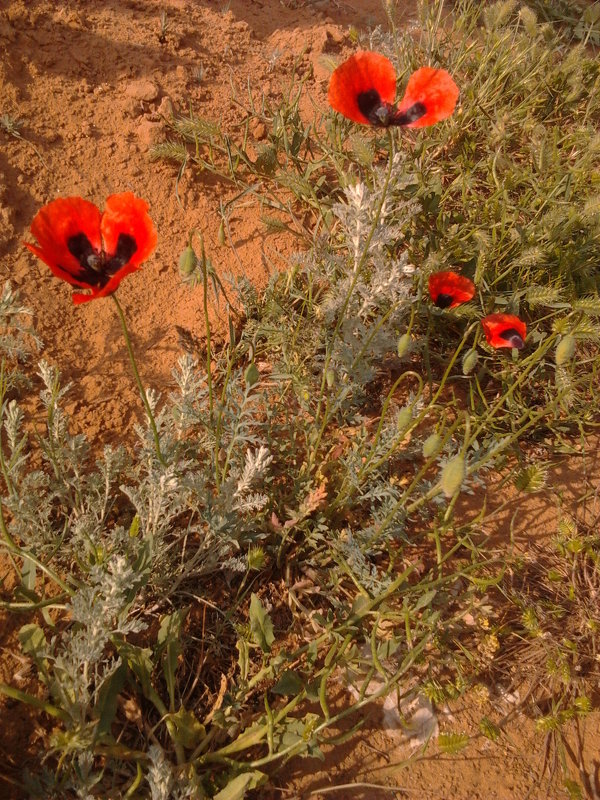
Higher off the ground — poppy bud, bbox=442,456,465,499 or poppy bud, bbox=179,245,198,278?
poppy bud, bbox=179,245,198,278

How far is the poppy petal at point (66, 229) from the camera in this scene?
1.45 m

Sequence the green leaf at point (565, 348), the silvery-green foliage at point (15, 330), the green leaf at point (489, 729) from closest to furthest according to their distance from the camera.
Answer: the green leaf at point (565, 348), the green leaf at point (489, 729), the silvery-green foliage at point (15, 330)

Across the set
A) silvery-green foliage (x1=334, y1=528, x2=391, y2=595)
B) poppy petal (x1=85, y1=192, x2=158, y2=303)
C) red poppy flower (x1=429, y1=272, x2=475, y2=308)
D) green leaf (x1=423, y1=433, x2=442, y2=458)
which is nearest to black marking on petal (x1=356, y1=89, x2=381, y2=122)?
red poppy flower (x1=429, y1=272, x2=475, y2=308)

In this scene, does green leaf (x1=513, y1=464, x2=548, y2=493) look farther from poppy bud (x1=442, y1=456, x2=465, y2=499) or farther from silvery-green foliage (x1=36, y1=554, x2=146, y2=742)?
silvery-green foliage (x1=36, y1=554, x2=146, y2=742)

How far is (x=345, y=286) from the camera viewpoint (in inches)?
89.2

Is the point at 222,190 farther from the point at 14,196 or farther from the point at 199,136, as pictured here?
the point at 14,196

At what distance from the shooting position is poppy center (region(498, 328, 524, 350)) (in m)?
2.19

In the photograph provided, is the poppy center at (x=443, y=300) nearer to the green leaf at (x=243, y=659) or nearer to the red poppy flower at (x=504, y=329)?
the red poppy flower at (x=504, y=329)

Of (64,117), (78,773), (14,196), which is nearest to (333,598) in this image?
(78,773)

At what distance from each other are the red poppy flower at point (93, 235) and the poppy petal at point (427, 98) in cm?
96

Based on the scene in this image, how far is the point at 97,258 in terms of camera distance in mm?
1577

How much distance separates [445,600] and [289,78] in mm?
2986

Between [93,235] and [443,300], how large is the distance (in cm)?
134

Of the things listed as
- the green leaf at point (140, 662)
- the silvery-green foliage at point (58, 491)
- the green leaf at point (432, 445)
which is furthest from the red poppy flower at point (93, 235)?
the green leaf at point (140, 662)
